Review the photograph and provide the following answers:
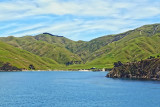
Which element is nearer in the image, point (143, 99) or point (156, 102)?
point (156, 102)

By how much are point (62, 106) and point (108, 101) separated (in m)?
25.7

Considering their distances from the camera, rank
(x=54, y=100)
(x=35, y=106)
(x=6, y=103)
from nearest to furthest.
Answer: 1. (x=35, y=106)
2. (x=6, y=103)
3. (x=54, y=100)

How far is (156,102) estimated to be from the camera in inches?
4601

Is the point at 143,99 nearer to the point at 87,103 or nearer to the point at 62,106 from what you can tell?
the point at 87,103

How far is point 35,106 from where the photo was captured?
10669cm

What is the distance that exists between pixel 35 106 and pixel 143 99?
58111mm

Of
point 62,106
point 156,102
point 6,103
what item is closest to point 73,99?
point 62,106

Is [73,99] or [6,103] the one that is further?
[73,99]

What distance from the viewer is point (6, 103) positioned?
375ft

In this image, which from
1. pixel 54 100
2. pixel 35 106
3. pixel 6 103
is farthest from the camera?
pixel 54 100

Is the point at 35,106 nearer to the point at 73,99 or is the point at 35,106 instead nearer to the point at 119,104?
the point at 73,99

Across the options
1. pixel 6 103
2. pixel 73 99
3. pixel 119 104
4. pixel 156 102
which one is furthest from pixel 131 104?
pixel 6 103

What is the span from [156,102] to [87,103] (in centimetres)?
3506

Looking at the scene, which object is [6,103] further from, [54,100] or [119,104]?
[119,104]
